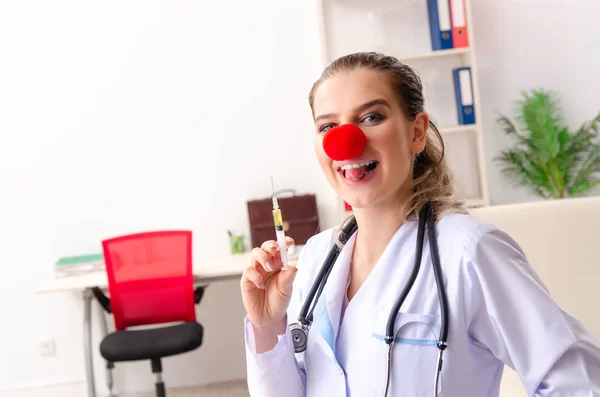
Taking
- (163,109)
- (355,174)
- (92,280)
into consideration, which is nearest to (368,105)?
(355,174)

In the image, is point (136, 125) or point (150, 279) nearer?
point (150, 279)

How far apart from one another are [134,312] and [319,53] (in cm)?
161

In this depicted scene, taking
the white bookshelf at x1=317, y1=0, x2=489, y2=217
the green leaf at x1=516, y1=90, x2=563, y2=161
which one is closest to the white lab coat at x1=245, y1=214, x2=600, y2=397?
the white bookshelf at x1=317, y1=0, x2=489, y2=217

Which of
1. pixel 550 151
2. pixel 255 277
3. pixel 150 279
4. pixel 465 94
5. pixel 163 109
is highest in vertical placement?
pixel 163 109

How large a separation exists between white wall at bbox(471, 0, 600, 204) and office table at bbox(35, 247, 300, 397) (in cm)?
142

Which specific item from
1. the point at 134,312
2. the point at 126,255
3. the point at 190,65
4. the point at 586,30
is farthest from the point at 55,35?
the point at 586,30

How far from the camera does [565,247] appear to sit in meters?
1.73

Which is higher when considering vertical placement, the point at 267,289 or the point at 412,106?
the point at 412,106

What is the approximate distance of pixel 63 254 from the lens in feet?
12.4

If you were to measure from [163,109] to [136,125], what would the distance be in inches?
6.6

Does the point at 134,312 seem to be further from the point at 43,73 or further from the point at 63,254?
the point at 43,73

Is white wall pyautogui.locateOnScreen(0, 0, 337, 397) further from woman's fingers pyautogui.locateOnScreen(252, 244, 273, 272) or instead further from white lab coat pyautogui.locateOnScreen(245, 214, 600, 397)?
woman's fingers pyautogui.locateOnScreen(252, 244, 273, 272)

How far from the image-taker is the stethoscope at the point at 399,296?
1172 millimetres

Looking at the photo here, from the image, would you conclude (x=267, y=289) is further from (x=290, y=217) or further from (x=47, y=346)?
(x=47, y=346)
